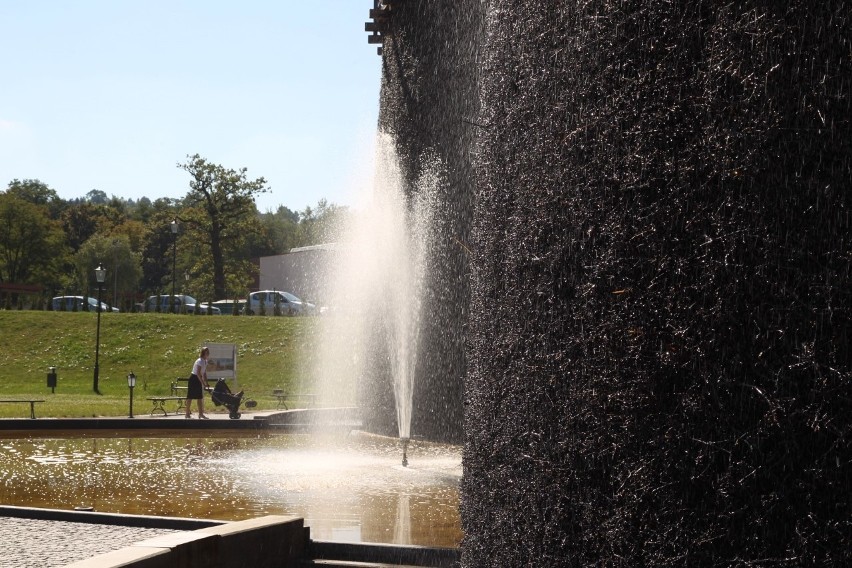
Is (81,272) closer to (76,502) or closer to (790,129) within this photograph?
(76,502)

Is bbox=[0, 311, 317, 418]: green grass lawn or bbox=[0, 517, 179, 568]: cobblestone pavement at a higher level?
bbox=[0, 311, 317, 418]: green grass lawn

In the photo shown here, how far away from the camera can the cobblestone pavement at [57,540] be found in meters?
7.52

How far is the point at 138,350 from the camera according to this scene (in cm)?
4369

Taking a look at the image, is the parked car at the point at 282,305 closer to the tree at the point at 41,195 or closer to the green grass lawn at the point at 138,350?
the green grass lawn at the point at 138,350

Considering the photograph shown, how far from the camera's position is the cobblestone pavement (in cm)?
752

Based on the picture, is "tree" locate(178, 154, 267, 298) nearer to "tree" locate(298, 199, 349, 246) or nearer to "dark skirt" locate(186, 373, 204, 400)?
"tree" locate(298, 199, 349, 246)

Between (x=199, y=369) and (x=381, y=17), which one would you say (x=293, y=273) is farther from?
(x=381, y=17)

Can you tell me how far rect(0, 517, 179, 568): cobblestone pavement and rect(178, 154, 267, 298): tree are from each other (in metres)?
65.3

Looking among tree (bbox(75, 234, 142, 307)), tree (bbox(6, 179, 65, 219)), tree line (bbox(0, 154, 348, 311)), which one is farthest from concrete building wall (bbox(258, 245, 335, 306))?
tree (bbox(6, 179, 65, 219))

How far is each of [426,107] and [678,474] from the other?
13.7m

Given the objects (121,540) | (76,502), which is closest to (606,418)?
(121,540)

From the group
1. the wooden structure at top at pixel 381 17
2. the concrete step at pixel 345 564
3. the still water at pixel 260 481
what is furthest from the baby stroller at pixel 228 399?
the concrete step at pixel 345 564

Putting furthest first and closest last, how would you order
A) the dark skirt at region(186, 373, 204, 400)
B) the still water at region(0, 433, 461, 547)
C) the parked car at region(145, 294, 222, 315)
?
the parked car at region(145, 294, 222, 315)
the dark skirt at region(186, 373, 204, 400)
the still water at region(0, 433, 461, 547)

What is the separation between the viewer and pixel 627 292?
4113 mm
